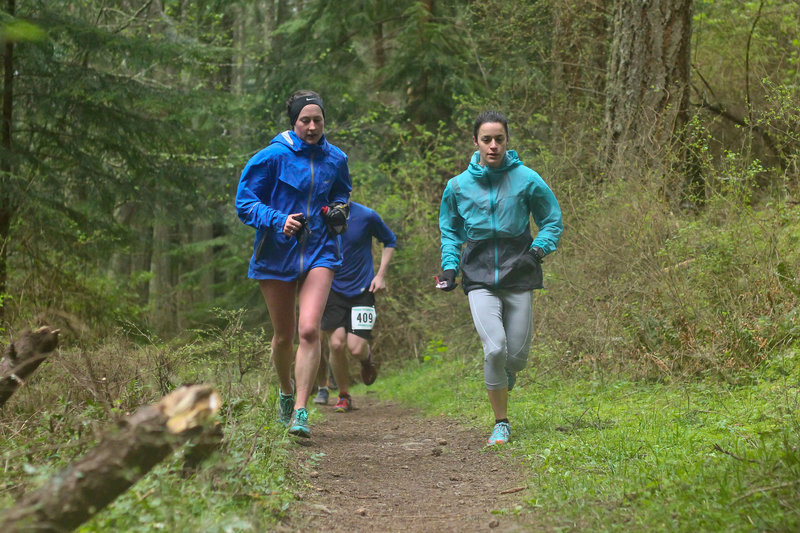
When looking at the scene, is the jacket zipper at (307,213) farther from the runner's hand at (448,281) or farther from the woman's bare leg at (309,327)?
the runner's hand at (448,281)

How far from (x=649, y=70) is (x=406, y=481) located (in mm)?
6850

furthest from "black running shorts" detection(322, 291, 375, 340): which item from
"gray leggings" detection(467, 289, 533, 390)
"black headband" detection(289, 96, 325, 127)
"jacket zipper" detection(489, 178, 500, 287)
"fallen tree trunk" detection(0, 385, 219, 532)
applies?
"fallen tree trunk" detection(0, 385, 219, 532)

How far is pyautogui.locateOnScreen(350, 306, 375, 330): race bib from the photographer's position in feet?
31.8

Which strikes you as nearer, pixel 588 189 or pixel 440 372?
pixel 588 189

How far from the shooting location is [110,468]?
3.15 m

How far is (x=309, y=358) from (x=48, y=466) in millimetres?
2869

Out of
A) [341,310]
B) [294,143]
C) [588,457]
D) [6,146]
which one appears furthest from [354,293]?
[6,146]

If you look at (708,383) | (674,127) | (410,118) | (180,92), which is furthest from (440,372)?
(410,118)

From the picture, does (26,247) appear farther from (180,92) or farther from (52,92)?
(180,92)

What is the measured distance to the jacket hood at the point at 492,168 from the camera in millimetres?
6574

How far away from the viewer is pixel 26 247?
38.0ft

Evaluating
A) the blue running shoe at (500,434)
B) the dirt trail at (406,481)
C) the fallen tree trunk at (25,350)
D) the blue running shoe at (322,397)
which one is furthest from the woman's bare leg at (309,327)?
the blue running shoe at (322,397)

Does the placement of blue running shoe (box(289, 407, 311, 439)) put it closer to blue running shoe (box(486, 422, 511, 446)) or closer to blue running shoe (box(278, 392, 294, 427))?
blue running shoe (box(278, 392, 294, 427))

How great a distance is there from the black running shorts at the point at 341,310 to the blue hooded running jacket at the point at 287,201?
297cm
